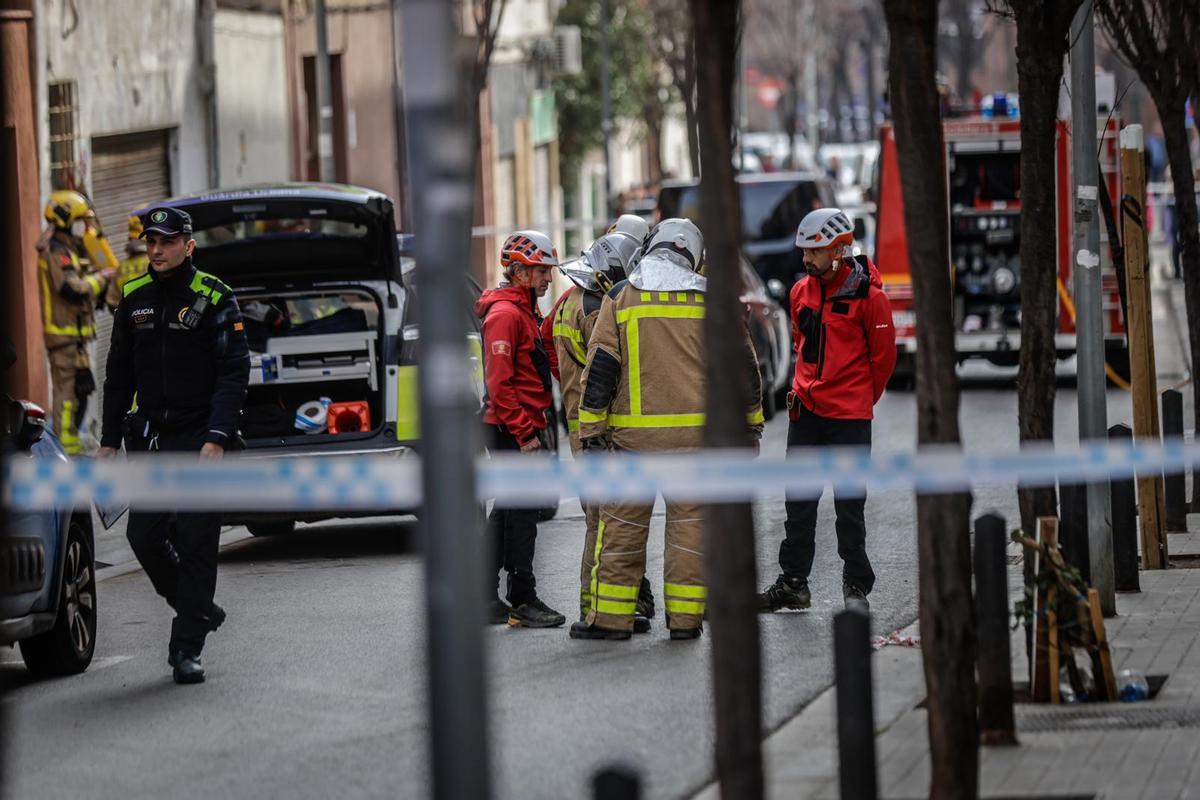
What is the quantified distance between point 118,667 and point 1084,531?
4.07 meters

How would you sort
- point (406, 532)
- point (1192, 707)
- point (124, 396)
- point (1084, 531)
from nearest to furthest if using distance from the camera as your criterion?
point (1192, 707) < point (1084, 531) < point (124, 396) < point (406, 532)

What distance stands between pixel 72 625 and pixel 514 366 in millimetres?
2440

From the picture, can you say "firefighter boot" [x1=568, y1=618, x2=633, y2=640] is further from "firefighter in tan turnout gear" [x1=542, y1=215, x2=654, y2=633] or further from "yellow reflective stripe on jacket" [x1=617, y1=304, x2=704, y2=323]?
"yellow reflective stripe on jacket" [x1=617, y1=304, x2=704, y2=323]

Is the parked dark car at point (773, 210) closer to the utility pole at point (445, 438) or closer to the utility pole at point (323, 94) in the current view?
the utility pole at point (323, 94)

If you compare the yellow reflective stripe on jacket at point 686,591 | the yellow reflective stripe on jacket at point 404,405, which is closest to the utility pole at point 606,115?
the yellow reflective stripe on jacket at point 404,405

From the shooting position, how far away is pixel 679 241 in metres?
9.28

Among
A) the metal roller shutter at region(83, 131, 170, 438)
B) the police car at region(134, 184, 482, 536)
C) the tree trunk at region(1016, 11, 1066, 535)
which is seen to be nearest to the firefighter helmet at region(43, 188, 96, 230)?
the metal roller shutter at region(83, 131, 170, 438)

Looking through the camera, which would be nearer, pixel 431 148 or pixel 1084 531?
pixel 431 148

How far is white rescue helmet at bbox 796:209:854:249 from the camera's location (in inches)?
388

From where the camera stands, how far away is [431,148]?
4.01m

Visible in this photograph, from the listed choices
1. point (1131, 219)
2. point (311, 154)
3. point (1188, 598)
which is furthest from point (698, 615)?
point (311, 154)

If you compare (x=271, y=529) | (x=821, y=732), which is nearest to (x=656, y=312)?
(x=821, y=732)

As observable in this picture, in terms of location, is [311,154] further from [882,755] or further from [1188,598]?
[882,755]

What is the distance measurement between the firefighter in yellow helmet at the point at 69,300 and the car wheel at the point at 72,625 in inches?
290
